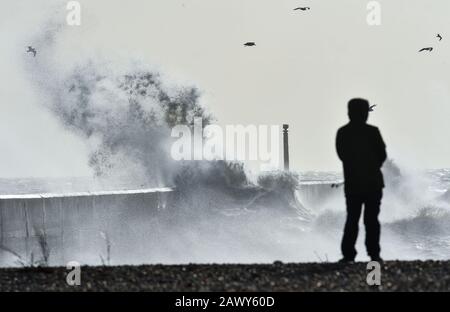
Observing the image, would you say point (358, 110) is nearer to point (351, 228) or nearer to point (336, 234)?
Answer: point (351, 228)

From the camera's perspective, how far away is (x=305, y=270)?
8945 mm

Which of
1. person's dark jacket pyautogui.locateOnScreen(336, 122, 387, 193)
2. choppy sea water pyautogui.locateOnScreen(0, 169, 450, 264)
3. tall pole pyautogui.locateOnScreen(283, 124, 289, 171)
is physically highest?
tall pole pyautogui.locateOnScreen(283, 124, 289, 171)

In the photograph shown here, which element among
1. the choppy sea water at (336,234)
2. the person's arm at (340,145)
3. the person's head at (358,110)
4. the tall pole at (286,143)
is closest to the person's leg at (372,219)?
the person's arm at (340,145)

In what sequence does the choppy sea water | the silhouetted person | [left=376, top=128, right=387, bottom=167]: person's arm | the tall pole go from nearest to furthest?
the silhouetted person, [left=376, top=128, right=387, bottom=167]: person's arm, the choppy sea water, the tall pole

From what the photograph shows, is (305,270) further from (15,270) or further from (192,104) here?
(192,104)

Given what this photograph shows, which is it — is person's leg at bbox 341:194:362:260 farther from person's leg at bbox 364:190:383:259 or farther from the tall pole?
the tall pole

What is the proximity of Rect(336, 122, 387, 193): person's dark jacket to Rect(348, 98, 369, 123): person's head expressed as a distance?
5cm

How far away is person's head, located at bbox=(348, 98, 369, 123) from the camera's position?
10.0 m

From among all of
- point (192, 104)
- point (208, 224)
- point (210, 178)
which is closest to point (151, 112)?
point (192, 104)

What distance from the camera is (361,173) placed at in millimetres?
9945

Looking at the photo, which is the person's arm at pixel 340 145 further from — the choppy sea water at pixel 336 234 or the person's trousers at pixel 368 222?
the choppy sea water at pixel 336 234

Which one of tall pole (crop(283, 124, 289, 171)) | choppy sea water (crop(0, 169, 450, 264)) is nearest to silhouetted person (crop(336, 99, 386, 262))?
choppy sea water (crop(0, 169, 450, 264))

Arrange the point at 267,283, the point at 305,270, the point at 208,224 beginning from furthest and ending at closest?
1. the point at 208,224
2. the point at 305,270
3. the point at 267,283
